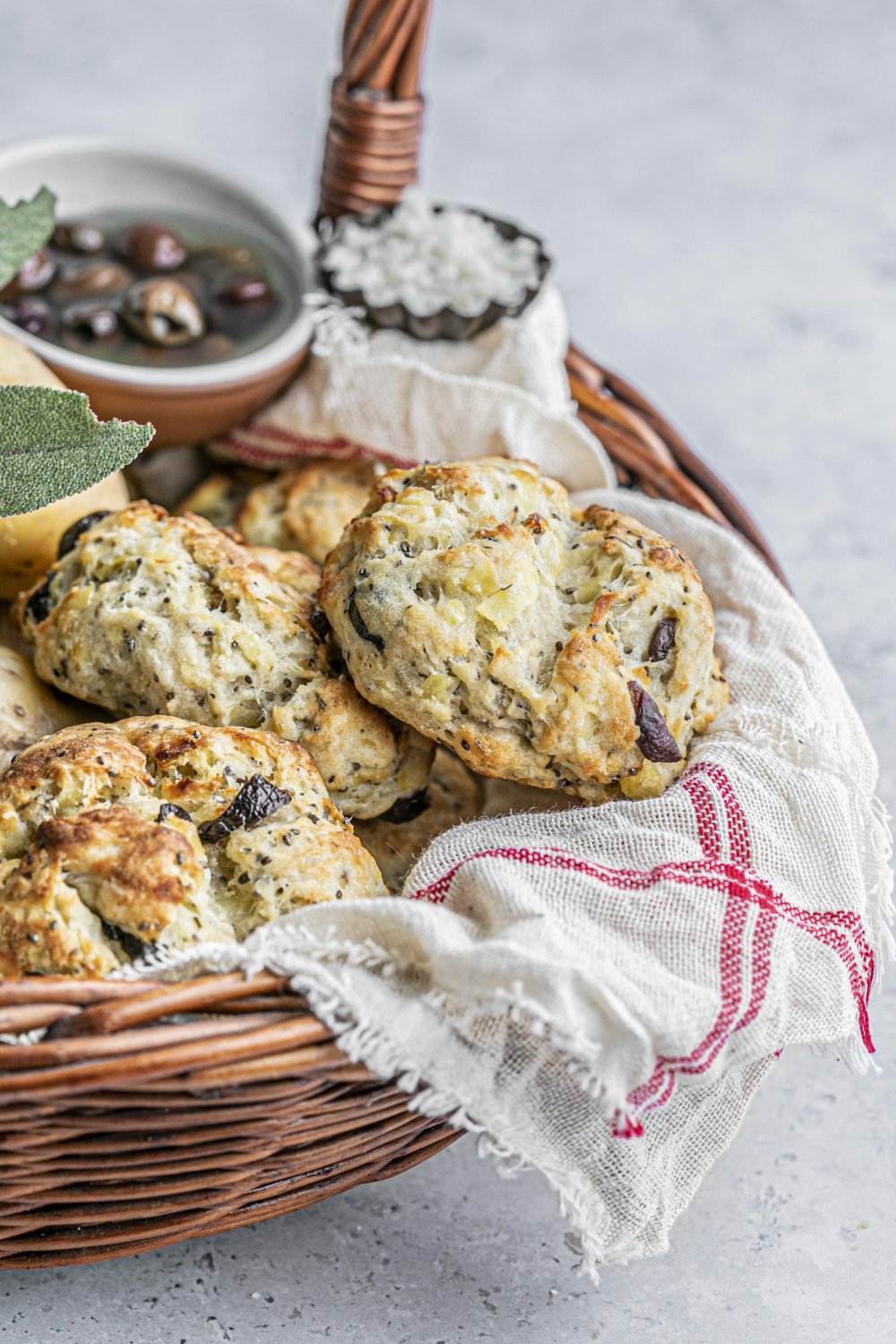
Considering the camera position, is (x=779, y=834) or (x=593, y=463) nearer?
(x=779, y=834)

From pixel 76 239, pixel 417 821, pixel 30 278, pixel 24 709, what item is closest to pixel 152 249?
pixel 76 239

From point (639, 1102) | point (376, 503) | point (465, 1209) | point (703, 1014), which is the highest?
point (376, 503)

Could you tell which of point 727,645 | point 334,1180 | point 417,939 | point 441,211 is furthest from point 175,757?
point 441,211

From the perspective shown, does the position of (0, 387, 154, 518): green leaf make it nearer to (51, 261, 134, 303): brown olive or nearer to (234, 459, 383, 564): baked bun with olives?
(234, 459, 383, 564): baked bun with olives

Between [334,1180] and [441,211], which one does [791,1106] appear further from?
[441,211]

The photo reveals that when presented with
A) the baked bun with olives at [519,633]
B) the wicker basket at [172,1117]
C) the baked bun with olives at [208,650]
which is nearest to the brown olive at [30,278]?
the baked bun with olives at [208,650]

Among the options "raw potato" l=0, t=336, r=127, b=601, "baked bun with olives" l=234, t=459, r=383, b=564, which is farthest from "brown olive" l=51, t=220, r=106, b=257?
"baked bun with olives" l=234, t=459, r=383, b=564

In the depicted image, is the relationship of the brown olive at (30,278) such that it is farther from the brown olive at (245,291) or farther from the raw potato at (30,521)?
the brown olive at (245,291)

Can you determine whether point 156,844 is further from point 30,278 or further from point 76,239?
point 76,239

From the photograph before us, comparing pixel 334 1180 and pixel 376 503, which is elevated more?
pixel 376 503
